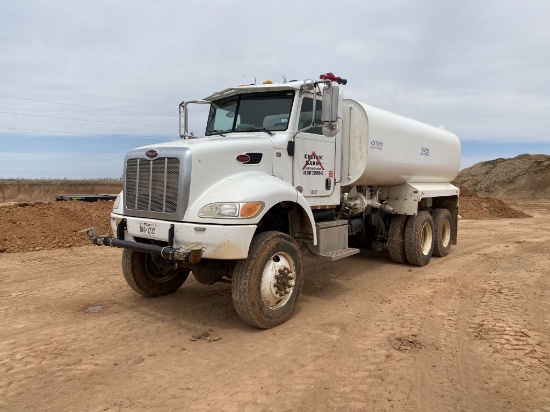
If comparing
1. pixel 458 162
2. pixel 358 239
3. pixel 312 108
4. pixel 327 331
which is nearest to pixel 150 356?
pixel 327 331

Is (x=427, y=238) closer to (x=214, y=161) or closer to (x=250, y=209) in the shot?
(x=250, y=209)

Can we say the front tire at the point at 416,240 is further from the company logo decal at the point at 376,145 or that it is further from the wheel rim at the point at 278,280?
the wheel rim at the point at 278,280

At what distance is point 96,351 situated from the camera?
4285mm

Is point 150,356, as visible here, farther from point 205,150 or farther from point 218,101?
point 218,101

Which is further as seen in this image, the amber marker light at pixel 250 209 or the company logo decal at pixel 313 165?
the company logo decal at pixel 313 165

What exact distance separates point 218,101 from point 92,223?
792 cm

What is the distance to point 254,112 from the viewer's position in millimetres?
5980

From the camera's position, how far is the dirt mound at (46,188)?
34.0m

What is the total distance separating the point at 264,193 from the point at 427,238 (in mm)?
5667

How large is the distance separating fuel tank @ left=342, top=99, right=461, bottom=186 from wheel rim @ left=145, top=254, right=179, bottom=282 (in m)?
3.03

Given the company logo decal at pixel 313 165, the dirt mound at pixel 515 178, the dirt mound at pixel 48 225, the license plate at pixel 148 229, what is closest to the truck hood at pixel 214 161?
the license plate at pixel 148 229

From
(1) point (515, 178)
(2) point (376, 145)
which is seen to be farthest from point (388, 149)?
(1) point (515, 178)

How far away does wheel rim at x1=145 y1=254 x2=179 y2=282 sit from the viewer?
5996 mm

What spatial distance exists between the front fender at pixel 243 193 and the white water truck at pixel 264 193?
12 mm
